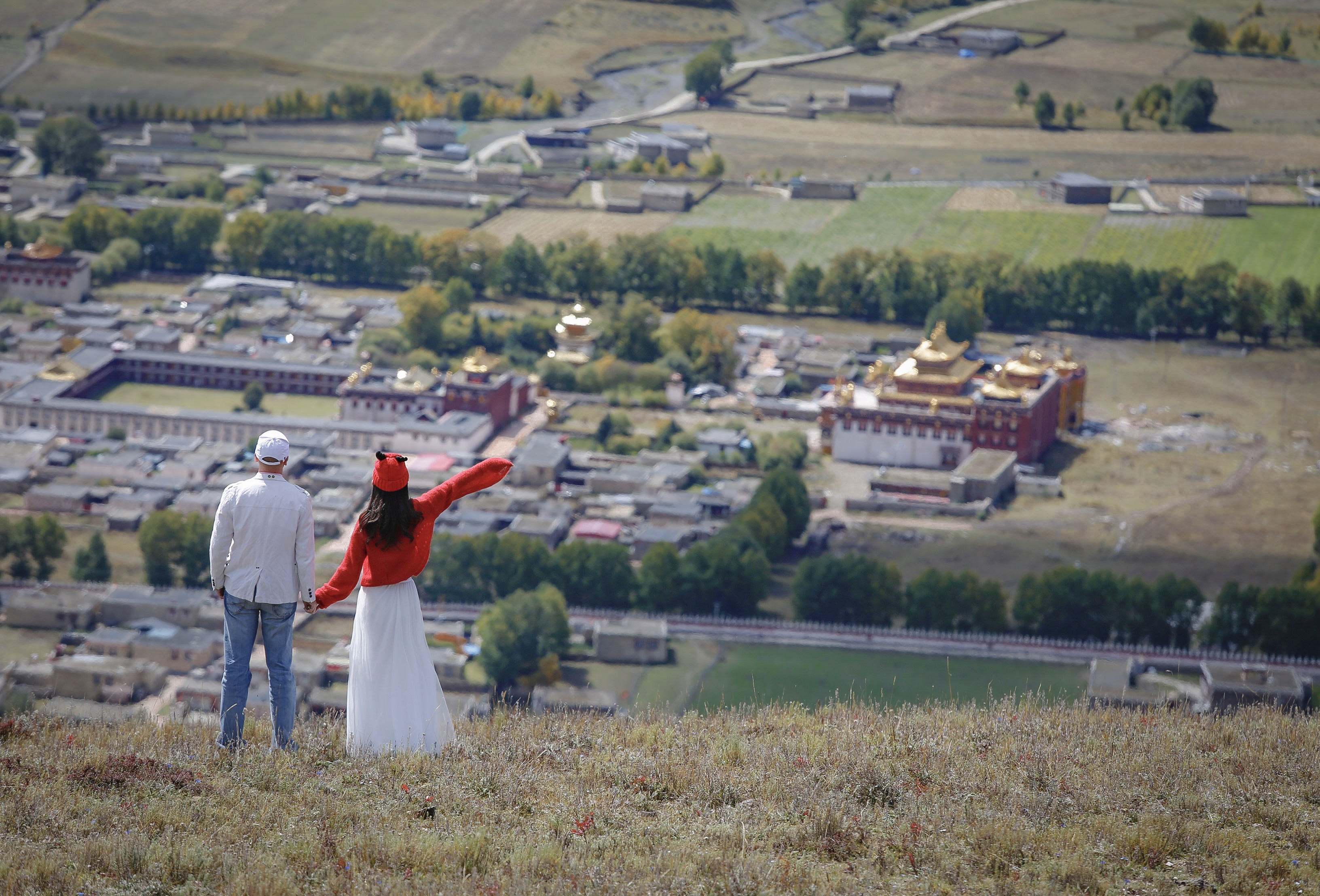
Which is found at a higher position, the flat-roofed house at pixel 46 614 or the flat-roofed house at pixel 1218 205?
the flat-roofed house at pixel 1218 205

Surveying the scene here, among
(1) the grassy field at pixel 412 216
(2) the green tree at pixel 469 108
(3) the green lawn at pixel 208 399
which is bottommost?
(3) the green lawn at pixel 208 399

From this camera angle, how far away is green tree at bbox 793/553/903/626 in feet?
107

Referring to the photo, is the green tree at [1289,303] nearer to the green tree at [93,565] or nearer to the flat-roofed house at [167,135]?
the green tree at [93,565]

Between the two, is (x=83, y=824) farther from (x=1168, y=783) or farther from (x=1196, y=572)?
(x=1196, y=572)

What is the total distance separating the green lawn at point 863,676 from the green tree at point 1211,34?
49.2 metres

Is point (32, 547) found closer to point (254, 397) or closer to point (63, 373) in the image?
point (254, 397)

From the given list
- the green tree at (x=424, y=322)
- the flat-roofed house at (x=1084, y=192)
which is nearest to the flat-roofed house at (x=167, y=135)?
the green tree at (x=424, y=322)

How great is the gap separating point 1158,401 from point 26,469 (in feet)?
95.1

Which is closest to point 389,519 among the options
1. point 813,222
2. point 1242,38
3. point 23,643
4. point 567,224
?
point 23,643

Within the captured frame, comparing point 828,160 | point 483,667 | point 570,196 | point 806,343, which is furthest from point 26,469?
point 828,160

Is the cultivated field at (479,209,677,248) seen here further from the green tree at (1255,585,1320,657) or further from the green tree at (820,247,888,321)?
the green tree at (1255,585,1320,657)

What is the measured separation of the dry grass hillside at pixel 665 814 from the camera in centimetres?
786

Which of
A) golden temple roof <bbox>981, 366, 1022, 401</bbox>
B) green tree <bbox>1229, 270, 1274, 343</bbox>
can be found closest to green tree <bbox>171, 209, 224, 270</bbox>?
golden temple roof <bbox>981, 366, 1022, 401</bbox>

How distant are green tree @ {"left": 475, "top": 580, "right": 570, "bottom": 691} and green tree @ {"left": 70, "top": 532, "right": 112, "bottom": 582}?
8.42 m
